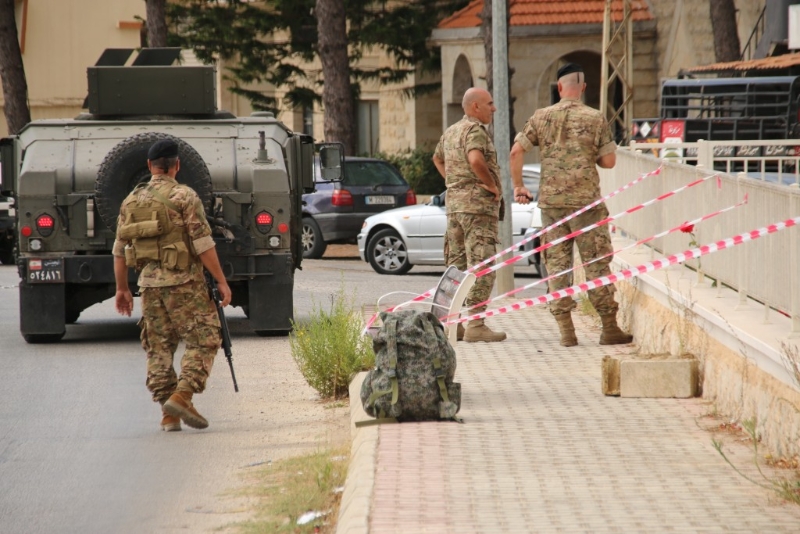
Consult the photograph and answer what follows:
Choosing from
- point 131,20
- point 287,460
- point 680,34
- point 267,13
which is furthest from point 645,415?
point 131,20

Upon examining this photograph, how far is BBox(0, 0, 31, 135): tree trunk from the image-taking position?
33.5 meters

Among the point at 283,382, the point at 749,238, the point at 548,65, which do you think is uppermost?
the point at 548,65

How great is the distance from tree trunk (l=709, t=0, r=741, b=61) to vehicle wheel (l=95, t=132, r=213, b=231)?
654 inches

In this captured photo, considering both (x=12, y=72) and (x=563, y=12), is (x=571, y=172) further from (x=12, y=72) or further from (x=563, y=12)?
(x=12, y=72)

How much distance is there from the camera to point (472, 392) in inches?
342

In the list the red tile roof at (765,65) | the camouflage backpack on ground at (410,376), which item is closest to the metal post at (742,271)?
the camouflage backpack on ground at (410,376)

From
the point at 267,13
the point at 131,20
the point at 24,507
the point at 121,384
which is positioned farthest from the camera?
the point at 131,20

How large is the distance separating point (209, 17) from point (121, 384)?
24.7 m

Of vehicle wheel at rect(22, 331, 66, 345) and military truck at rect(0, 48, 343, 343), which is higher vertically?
military truck at rect(0, 48, 343, 343)

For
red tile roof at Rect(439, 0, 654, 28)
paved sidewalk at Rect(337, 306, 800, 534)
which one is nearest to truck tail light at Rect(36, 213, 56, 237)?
paved sidewalk at Rect(337, 306, 800, 534)

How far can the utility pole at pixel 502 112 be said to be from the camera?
1506 cm

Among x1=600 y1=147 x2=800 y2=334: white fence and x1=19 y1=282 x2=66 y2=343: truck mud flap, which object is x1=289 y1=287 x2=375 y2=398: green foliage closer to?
x1=600 y1=147 x2=800 y2=334: white fence

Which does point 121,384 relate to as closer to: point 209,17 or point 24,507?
point 24,507

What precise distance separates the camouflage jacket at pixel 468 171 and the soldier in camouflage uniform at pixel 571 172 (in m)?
0.30
